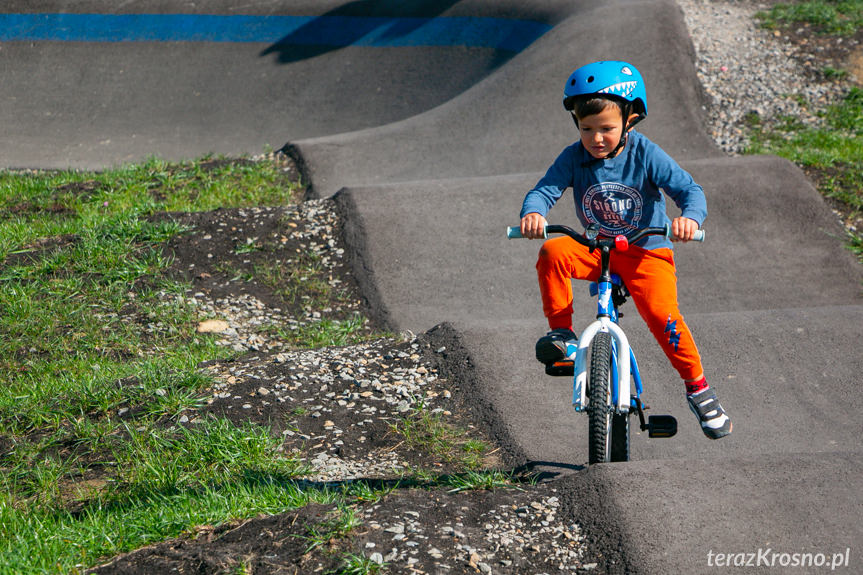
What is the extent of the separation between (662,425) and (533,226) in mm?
1147

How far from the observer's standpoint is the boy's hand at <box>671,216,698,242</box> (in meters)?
3.30

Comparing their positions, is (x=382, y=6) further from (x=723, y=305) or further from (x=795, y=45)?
(x=723, y=305)

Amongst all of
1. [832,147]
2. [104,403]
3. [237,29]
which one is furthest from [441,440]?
[237,29]

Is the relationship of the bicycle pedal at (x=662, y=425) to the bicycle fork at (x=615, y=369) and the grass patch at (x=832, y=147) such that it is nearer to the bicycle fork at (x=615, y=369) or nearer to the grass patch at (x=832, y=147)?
the bicycle fork at (x=615, y=369)

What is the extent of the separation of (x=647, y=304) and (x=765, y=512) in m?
1.03

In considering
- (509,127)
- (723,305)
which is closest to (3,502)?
(723,305)

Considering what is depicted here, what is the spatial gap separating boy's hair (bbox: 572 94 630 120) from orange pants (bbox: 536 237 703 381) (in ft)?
1.98

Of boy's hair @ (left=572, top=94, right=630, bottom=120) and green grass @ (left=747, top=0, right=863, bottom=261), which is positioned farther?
green grass @ (left=747, top=0, right=863, bottom=261)

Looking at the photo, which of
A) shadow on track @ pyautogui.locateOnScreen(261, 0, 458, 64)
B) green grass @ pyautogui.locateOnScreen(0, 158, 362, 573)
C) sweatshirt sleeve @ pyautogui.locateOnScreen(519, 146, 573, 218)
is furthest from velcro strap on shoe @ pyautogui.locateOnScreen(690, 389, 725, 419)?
shadow on track @ pyautogui.locateOnScreen(261, 0, 458, 64)

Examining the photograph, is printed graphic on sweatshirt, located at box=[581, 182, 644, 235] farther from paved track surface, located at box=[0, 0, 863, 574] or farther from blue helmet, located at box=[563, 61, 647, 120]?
paved track surface, located at box=[0, 0, 863, 574]

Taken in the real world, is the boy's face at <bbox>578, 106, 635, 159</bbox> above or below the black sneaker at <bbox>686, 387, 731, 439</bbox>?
above

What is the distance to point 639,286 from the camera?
3.63 metres

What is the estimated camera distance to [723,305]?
263 inches

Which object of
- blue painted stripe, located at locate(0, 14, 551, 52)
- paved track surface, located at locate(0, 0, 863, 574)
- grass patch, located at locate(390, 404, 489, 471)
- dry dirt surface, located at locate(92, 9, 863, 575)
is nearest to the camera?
dry dirt surface, located at locate(92, 9, 863, 575)
